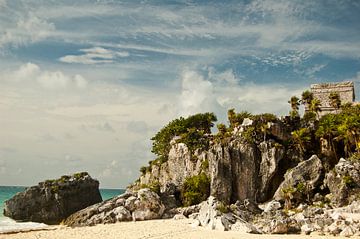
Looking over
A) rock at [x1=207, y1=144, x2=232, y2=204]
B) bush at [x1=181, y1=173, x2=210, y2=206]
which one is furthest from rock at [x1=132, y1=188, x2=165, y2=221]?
rock at [x1=207, y1=144, x2=232, y2=204]

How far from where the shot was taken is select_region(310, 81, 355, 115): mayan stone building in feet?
166

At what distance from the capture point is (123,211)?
32594 millimetres

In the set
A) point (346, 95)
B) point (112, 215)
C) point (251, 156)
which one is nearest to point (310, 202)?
point (251, 156)

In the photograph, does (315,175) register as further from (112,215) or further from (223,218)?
(112,215)

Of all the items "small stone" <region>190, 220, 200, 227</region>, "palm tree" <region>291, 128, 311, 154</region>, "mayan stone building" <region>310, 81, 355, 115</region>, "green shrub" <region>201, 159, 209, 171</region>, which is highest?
"mayan stone building" <region>310, 81, 355, 115</region>

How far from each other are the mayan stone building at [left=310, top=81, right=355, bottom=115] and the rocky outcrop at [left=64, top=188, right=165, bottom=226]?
29368 millimetres

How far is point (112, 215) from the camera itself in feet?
105

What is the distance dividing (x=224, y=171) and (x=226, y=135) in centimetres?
503

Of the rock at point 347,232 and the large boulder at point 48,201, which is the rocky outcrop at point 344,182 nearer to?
the rock at point 347,232

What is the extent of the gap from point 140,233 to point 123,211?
7.73 meters

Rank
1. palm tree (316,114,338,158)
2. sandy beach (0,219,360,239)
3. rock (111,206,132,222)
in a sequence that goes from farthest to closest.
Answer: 1. palm tree (316,114,338,158)
2. rock (111,206,132,222)
3. sandy beach (0,219,360,239)

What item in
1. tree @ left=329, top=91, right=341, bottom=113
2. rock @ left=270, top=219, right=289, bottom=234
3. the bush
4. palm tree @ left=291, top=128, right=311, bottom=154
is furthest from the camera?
tree @ left=329, top=91, right=341, bottom=113

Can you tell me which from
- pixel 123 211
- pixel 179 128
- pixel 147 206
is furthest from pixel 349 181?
pixel 179 128

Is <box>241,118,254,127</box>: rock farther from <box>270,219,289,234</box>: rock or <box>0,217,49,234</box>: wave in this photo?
<box>0,217,49,234</box>: wave
